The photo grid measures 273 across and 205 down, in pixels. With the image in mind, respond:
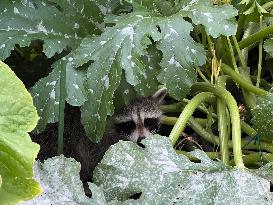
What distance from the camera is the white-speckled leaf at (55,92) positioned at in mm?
2881

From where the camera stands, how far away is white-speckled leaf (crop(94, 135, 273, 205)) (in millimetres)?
2473

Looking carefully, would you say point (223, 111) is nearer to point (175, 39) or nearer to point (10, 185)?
point (175, 39)

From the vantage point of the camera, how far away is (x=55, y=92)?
2.98 meters

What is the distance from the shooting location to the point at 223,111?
319 cm

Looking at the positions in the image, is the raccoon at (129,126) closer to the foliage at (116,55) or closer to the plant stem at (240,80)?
the plant stem at (240,80)

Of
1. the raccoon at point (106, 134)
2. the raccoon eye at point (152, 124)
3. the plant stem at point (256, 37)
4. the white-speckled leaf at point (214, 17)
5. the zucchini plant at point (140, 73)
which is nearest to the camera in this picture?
the zucchini plant at point (140, 73)

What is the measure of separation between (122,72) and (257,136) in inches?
27.9

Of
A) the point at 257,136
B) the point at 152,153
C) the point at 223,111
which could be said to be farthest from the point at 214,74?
the point at 152,153

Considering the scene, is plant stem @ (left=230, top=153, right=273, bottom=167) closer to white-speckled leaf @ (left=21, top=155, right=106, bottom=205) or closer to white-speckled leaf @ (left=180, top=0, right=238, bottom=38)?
white-speckled leaf @ (left=180, top=0, right=238, bottom=38)

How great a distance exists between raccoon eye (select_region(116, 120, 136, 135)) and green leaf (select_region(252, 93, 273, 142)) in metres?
1.10

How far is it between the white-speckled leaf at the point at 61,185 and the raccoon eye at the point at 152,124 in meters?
1.29

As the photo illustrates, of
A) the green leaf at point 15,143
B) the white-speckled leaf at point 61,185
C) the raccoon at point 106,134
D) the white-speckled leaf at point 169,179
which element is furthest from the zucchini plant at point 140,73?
the green leaf at point 15,143

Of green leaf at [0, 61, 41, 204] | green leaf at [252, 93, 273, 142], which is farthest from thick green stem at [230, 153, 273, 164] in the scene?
green leaf at [0, 61, 41, 204]

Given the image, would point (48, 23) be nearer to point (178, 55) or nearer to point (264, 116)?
point (178, 55)
